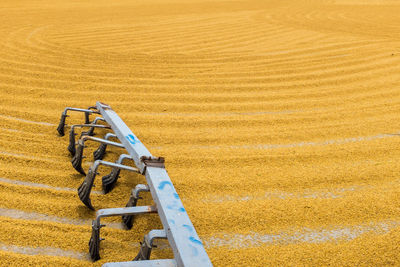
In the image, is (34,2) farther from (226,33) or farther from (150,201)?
(150,201)

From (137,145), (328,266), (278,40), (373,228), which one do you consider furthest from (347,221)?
(278,40)

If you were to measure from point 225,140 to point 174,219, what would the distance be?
1.37 meters

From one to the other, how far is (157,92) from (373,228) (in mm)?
2446

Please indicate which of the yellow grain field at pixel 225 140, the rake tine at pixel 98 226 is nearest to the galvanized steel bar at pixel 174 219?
the rake tine at pixel 98 226

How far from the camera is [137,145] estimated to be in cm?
214

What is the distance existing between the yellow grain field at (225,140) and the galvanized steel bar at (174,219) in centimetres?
23

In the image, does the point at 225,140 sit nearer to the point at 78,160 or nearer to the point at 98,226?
the point at 78,160

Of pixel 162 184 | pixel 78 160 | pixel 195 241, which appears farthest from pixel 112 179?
pixel 195 241

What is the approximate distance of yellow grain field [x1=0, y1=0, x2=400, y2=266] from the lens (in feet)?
5.84

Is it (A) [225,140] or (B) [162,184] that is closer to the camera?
(B) [162,184]

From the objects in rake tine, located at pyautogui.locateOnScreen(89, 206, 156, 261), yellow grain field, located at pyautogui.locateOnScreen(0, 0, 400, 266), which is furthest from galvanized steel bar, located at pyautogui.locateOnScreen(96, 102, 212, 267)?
yellow grain field, located at pyautogui.locateOnScreen(0, 0, 400, 266)

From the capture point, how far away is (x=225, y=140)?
2875 mm

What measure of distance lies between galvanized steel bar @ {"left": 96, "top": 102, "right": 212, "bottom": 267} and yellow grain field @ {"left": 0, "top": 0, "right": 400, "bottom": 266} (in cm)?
23

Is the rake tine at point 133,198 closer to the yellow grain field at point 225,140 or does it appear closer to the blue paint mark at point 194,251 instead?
the yellow grain field at point 225,140
